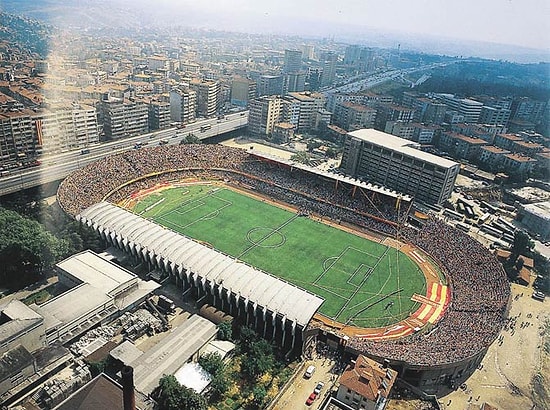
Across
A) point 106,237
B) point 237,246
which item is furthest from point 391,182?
point 106,237

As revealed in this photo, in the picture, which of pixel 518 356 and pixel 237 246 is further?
pixel 237 246

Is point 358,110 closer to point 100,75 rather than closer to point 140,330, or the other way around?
point 100,75

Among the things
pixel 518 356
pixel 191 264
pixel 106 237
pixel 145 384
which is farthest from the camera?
pixel 106 237

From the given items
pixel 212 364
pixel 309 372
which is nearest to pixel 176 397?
pixel 212 364

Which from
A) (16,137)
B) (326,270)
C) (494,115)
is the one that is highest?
(494,115)

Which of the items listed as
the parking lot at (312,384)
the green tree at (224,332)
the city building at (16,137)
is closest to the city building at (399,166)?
the parking lot at (312,384)

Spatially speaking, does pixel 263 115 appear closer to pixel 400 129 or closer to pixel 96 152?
pixel 400 129
